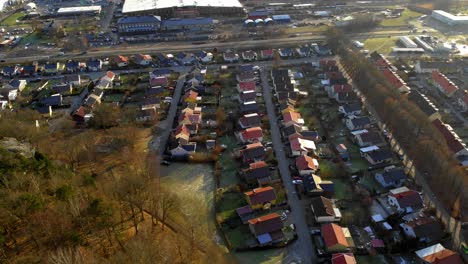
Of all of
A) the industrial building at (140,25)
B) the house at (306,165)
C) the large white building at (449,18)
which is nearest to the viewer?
the house at (306,165)

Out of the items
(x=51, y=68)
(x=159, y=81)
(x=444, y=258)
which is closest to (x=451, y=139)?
(x=444, y=258)

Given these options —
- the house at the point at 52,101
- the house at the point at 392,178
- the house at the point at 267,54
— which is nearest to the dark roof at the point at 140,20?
the house at the point at 267,54

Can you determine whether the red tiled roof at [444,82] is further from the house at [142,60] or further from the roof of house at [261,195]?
the house at [142,60]

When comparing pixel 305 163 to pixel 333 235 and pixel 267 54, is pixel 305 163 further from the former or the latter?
pixel 267 54

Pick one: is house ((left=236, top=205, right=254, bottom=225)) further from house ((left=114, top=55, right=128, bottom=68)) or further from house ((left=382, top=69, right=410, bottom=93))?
house ((left=114, top=55, right=128, bottom=68))

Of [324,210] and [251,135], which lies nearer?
[324,210]

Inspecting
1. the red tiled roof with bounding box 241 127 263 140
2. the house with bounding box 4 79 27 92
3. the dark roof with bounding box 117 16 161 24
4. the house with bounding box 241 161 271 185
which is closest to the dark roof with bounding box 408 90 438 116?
the red tiled roof with bounding box 241 127 263 140
